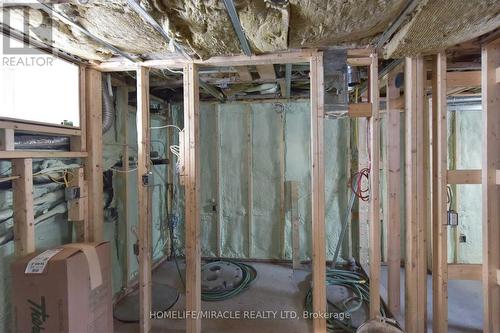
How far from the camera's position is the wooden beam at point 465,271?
78.0 inches

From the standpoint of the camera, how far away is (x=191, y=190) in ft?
7.22

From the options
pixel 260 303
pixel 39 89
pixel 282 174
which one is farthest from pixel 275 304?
pixel 39 89

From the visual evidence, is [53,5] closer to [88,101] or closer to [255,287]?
[88,101]

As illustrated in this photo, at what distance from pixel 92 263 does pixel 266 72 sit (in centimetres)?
217

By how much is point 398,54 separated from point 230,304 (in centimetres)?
270

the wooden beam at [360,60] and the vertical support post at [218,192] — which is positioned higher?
the wooden beam at [360,60]

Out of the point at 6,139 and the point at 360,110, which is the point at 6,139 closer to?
the point at 6,139

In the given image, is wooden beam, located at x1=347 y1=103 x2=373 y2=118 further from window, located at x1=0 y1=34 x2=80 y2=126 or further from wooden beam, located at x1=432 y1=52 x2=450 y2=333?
window, located at x1=0 y1=34 x2=80 y2=126

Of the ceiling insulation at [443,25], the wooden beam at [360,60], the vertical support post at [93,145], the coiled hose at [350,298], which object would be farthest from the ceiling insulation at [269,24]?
the coiled hose at [350,298]

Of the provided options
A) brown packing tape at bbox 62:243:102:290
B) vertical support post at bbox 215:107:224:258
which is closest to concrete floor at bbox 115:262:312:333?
vertical support post at bbox 215:107:224:258

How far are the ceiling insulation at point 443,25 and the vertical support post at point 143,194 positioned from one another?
6.30ft

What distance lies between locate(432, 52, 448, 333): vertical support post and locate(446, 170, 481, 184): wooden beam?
0.15 feet

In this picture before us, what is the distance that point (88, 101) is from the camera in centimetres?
229

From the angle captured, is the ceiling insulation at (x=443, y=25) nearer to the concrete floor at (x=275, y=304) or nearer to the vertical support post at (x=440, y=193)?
the vertical support post at (x=440, y=193)
